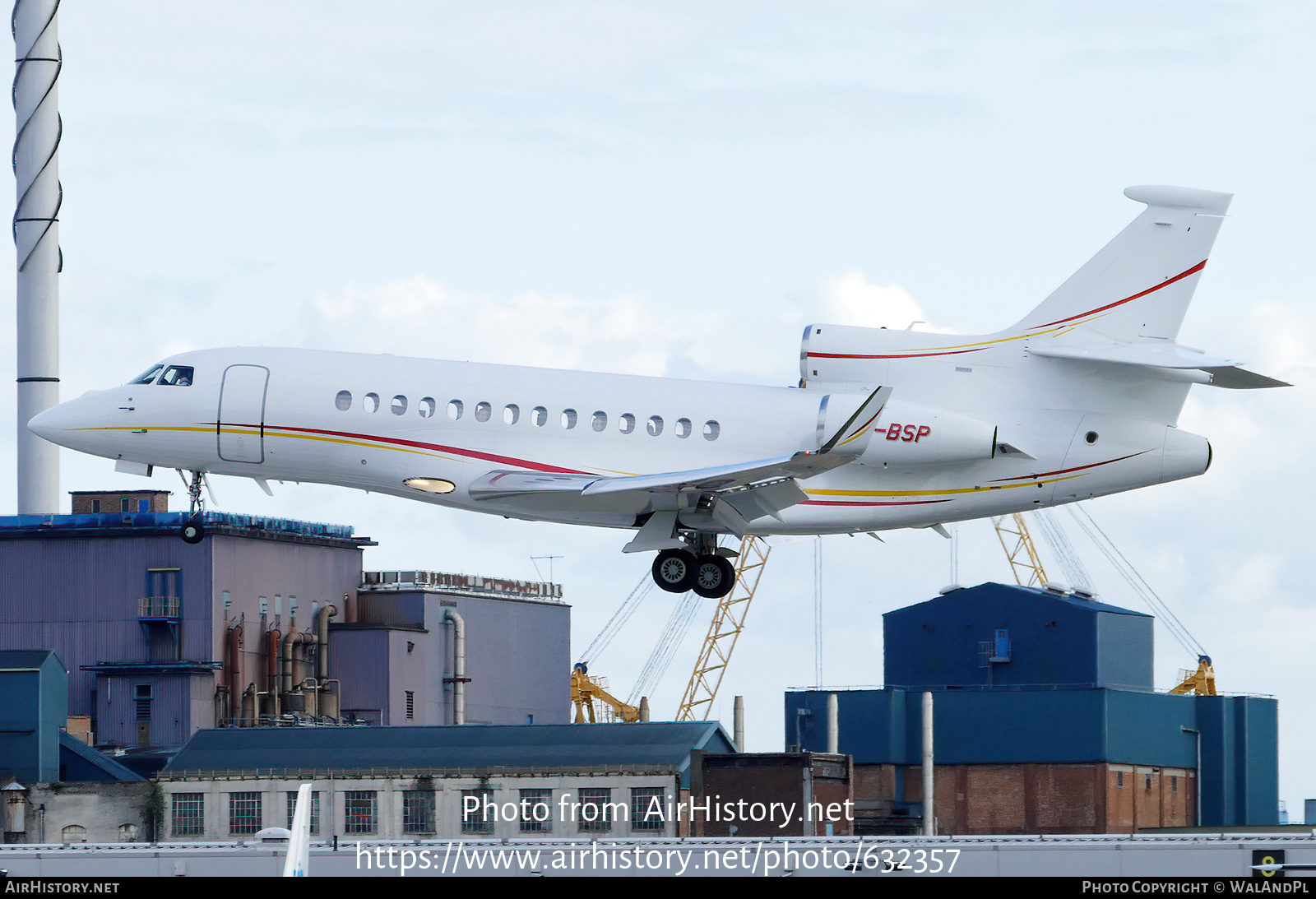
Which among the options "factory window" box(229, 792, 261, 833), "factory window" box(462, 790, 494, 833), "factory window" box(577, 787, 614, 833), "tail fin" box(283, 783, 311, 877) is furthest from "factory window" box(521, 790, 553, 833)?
"tail fin" box(283, 783, 311, 877)

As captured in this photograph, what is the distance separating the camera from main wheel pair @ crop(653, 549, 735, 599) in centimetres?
3794

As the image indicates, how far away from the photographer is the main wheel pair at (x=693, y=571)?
37.9 meters

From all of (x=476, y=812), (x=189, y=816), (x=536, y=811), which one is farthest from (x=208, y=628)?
(x=536, y=811)

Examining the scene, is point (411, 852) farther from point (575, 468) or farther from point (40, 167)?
point (40, 167)

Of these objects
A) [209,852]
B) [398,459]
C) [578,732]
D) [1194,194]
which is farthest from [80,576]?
[1194,194]

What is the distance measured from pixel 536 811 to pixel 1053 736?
22.7 m

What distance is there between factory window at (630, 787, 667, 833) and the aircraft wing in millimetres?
28086

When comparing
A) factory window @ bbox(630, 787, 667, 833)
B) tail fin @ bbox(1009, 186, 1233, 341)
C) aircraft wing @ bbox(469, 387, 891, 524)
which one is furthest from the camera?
factory window @ bbox(630, 787, 667, 833)

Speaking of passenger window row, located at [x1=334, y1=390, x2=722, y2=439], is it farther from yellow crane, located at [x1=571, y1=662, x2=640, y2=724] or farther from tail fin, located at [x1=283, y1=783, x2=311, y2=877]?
yellow crane, located at [x1=571, y1=662, x2=640, y2=724]

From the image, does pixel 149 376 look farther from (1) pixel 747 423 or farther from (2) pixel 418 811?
(2) pixel 418 811

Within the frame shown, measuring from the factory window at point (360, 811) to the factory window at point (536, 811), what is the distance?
4657 mm

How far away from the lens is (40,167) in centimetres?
9675

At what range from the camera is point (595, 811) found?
212ft

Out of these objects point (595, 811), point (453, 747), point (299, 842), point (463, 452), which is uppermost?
point (463, 452)
